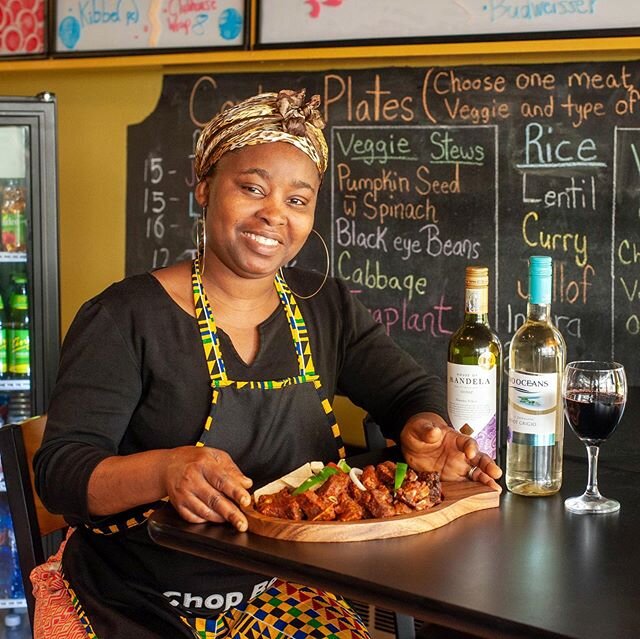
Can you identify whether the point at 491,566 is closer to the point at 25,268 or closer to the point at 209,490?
the point at 209,490

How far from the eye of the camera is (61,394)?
5.53 feet

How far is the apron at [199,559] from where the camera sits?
5.56 feet

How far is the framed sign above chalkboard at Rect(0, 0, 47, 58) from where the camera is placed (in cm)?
369

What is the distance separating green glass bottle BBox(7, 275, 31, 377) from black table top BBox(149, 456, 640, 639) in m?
2.05

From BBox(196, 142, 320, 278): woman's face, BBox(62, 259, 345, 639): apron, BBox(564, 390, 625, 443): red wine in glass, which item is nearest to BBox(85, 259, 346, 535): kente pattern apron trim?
BBox(62, 259, 345, 639): apron

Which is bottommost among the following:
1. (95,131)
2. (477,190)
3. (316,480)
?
(316,480)

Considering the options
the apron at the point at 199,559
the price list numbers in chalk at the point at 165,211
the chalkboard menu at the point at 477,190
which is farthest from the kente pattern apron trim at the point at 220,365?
the price list numbers in chalk at the point at 165,211

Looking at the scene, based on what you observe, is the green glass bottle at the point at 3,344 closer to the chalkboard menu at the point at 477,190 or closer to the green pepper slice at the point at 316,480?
the chalkboard menu at the point at 477,190

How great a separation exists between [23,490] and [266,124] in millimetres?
845

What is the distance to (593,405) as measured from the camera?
148 centimetres

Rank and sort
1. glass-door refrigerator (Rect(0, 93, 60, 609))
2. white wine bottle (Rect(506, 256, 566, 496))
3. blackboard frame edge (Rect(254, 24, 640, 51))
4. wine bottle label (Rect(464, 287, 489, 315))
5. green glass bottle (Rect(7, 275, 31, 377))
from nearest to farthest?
white wine bottle (Rect(506, 256, 566, 496))
wine bottle label (Rect(464, 287, 489, 315))
blackboard frame edge (Rect(254, 24, 640, 51))
glass-door refrigerator (Rect(0, 93, 60, 609))
green glass bottle (Rect(7, 275, 31, 377))

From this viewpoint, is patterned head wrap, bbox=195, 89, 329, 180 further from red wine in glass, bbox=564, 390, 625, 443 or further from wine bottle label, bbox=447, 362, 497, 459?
red wine in glass, bbox=564, 390, 625, 443

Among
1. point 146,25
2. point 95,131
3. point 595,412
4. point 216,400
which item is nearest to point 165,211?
point 95,131

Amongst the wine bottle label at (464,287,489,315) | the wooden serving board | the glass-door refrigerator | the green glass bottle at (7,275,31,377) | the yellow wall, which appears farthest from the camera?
the yellow wall
